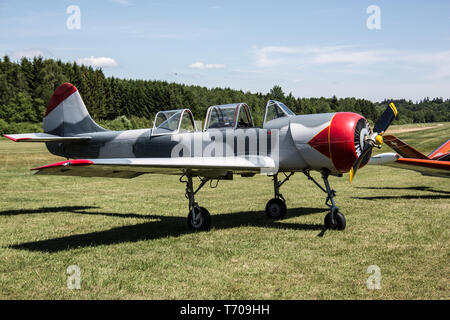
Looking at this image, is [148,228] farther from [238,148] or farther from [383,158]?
[383,158]

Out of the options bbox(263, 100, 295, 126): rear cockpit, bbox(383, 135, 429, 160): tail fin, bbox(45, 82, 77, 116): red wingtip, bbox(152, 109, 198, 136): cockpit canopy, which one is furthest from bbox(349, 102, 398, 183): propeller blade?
bbox(45, 82, 77, 116): red wingtip

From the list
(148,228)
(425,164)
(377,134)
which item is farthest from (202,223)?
(425,164)

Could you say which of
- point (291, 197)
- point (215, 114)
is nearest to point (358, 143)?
point (215, 114)

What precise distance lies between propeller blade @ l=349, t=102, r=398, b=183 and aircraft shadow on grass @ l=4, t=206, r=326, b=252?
56.5 inches

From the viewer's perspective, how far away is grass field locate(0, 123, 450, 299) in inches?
205

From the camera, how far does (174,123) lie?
385 inches

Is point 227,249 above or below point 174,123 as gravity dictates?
below

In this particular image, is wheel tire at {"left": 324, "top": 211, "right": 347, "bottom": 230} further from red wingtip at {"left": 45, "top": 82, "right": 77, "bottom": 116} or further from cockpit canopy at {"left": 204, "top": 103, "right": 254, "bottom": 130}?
red wingtip at {"left": 45, "top": 82, "right": 77, "bottom": 116}

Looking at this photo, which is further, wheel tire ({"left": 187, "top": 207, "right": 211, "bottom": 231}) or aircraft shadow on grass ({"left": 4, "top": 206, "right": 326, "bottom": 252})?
wheel tire ({"left": 187, "top": 207, "right": 211, "bottom": 231})

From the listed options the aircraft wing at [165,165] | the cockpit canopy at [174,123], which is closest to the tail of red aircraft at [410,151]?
the aircraft wing at [165,165]

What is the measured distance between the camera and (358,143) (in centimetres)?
819

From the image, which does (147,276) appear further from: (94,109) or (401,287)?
(94,109)

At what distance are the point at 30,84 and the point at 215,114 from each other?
102018 millimetres

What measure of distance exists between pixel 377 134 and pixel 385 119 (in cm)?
53
